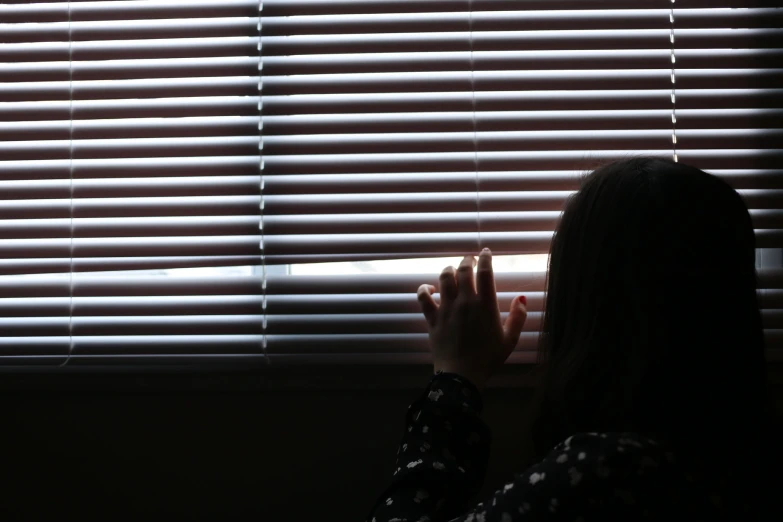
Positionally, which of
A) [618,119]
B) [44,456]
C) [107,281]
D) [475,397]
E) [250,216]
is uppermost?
[618,119]

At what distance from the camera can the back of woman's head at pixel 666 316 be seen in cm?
67

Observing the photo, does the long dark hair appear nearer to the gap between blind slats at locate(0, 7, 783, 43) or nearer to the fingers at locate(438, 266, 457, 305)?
the fingers at locate(438, 266, 457, 305)

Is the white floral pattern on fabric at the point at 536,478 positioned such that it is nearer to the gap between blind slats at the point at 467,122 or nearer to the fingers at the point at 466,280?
the fingers at the point at 466,280

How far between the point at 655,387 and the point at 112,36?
3.28ft

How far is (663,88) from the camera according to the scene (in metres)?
0.99

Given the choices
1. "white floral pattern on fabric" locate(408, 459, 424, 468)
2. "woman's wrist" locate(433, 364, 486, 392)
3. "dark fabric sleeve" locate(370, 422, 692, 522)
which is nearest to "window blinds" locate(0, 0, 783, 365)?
"woman's wrist" locate(433, 364, 486, 392)

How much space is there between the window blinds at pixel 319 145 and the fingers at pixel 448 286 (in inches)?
3.2

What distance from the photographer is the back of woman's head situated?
2.20ft

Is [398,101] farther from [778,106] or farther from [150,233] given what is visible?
[778,106]

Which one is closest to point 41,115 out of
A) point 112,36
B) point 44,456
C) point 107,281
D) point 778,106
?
point 112,36

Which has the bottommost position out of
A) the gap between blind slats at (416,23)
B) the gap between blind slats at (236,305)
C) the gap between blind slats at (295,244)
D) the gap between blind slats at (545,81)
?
the gap between blind slats at (236,305)

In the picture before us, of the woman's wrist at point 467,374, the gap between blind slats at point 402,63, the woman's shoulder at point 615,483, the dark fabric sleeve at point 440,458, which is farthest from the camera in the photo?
the gap between blind slats at point 402,63

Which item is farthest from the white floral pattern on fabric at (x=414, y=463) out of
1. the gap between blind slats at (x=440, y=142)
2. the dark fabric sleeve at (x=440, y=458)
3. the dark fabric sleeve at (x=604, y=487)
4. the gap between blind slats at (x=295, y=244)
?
the gap between blind slats at (x=440, y=142)

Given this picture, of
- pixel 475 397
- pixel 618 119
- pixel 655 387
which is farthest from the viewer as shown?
pixel 618 119
